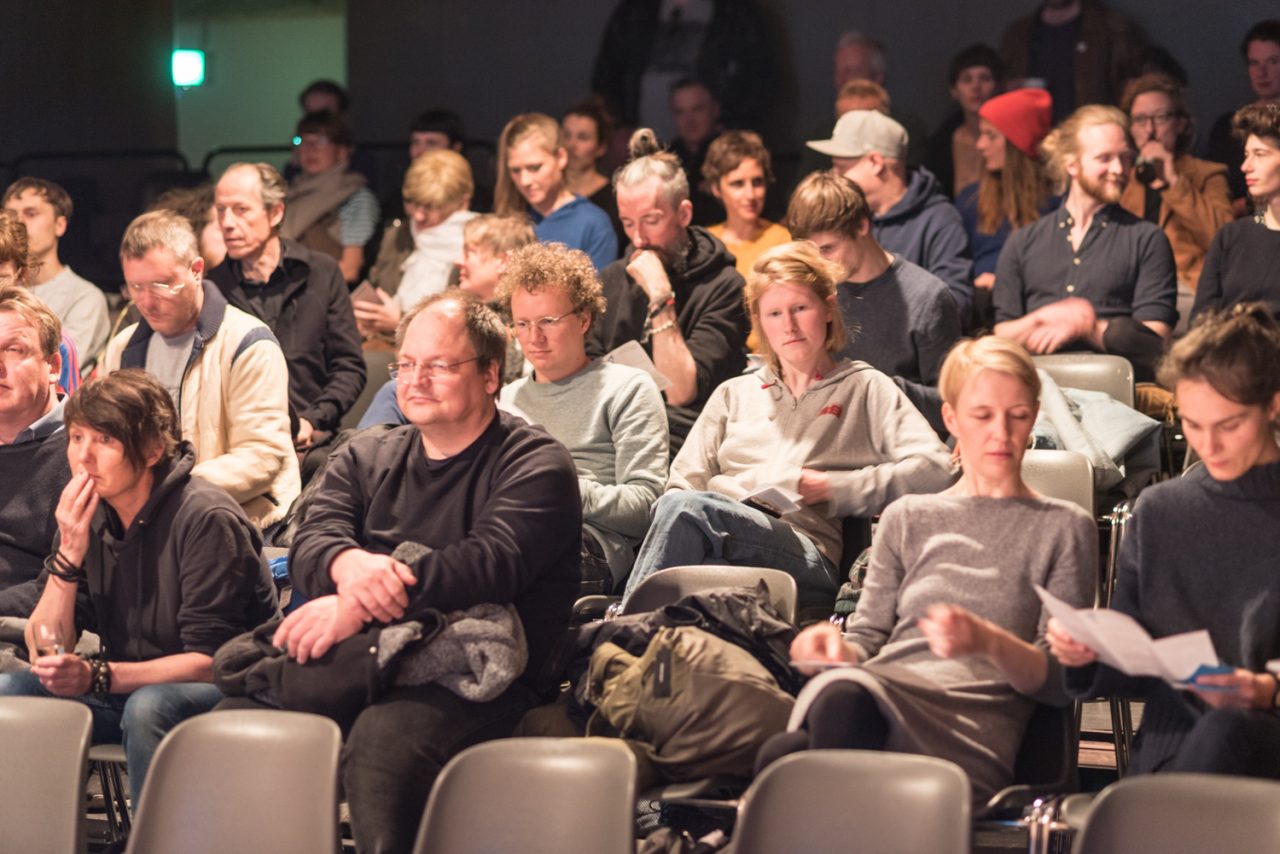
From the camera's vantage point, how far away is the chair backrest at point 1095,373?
451cm

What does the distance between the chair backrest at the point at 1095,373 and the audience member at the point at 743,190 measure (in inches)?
49.7

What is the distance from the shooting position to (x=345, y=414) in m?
5.29

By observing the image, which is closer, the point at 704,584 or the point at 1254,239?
the point at 704,584

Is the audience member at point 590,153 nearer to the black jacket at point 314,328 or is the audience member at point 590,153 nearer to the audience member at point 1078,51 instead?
the black jacket at point 314,328

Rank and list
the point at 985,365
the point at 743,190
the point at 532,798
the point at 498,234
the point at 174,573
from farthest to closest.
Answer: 1. the point at 743,190
2. the point at 498,234
3. the point at 174,573
4. the point at 985,365
5. the point at 532,798

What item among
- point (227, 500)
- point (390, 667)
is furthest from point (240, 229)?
point (390, 667)

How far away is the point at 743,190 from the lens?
560 cm

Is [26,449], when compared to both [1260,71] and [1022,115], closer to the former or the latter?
[1022,115]

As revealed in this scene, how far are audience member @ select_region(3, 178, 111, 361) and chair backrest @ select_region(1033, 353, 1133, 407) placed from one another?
3230 mm

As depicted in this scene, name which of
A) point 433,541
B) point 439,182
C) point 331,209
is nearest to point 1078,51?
point 439,182

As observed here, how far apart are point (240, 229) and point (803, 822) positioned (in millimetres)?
3404

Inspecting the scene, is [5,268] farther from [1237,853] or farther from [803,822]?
[1237,853]

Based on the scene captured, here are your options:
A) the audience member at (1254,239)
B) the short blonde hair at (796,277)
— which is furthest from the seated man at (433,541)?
the audience member at (1254,239)

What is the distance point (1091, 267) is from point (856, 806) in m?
3.01
